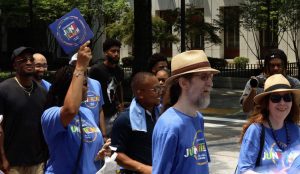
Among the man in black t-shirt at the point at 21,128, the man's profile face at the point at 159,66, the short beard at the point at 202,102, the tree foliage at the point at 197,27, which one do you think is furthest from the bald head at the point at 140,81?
the tree foliage at the point at 197,27

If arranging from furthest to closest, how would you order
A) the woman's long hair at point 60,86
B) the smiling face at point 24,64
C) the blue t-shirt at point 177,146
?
the smiling face at point 24,64 < the woman's long hair at point 60,86 < the blue t-shirt at point 177,146

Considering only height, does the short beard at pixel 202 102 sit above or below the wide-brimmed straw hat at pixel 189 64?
below

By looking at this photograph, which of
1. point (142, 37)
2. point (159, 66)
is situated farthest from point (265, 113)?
point (142, 37)

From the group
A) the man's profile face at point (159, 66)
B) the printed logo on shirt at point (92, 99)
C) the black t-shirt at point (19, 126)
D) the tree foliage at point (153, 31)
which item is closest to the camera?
the black t-shirt at point (19, 126)

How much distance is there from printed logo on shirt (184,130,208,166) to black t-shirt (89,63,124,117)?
371 centimetres

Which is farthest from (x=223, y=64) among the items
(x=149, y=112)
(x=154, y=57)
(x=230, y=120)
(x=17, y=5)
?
(x=149, y=112)

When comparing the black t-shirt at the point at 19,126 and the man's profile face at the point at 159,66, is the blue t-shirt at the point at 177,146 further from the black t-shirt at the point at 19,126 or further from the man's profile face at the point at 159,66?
the man's profile face at the point at 159,66

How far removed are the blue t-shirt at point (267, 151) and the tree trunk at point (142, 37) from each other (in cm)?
1108

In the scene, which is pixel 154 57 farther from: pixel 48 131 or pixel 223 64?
pixel 223 64

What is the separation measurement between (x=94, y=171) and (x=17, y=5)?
30.2 m

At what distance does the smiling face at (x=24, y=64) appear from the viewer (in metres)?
5.64

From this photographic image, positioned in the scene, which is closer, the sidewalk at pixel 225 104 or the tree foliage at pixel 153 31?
the sidewalk at pixel 225 104

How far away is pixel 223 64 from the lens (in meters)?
33.6

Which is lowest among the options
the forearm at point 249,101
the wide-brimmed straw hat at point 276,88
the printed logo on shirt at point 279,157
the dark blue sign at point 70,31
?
the printed logo on shirt at point 279,157
